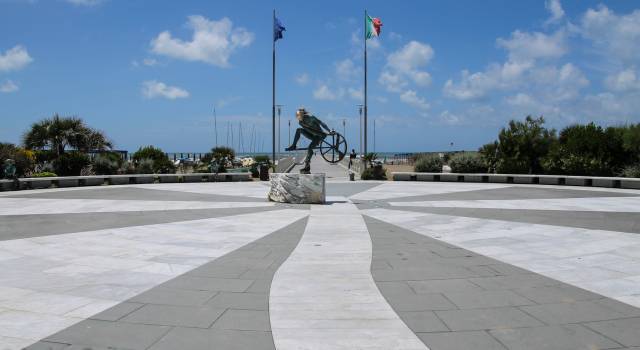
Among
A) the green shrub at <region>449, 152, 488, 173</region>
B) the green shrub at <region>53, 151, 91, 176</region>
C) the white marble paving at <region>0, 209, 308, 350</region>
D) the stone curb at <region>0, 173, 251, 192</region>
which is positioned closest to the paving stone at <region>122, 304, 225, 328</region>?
the white marble paving at <region>0, 209, 308, 350</region>

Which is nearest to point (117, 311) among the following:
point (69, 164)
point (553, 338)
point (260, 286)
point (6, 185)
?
point (260, 286)

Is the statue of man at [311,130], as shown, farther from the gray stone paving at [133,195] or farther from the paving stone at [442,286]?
the paving stone at [442,286]

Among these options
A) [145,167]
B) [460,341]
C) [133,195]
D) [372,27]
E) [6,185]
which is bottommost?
[460,341]

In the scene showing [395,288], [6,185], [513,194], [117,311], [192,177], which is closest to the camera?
[117,311]

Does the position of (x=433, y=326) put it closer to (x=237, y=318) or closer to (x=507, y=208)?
(x=237, y=318)

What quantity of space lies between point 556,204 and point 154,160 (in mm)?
27808

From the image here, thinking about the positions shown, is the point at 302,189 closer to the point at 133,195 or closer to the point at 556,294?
the point at 133,195

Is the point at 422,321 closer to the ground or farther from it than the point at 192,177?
closer to the ground

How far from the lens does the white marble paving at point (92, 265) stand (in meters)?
5.76

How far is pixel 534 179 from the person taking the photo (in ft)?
90.8

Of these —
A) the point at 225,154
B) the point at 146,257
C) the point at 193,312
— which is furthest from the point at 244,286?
the point at 225,154

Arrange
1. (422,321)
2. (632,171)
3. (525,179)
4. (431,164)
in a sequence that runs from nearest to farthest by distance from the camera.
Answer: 1. (422,321)
2. (632,171)
3. (525,179)
4. (431,164)

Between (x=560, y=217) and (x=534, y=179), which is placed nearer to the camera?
(x=560, y=217)

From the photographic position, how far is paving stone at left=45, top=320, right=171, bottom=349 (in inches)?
194
